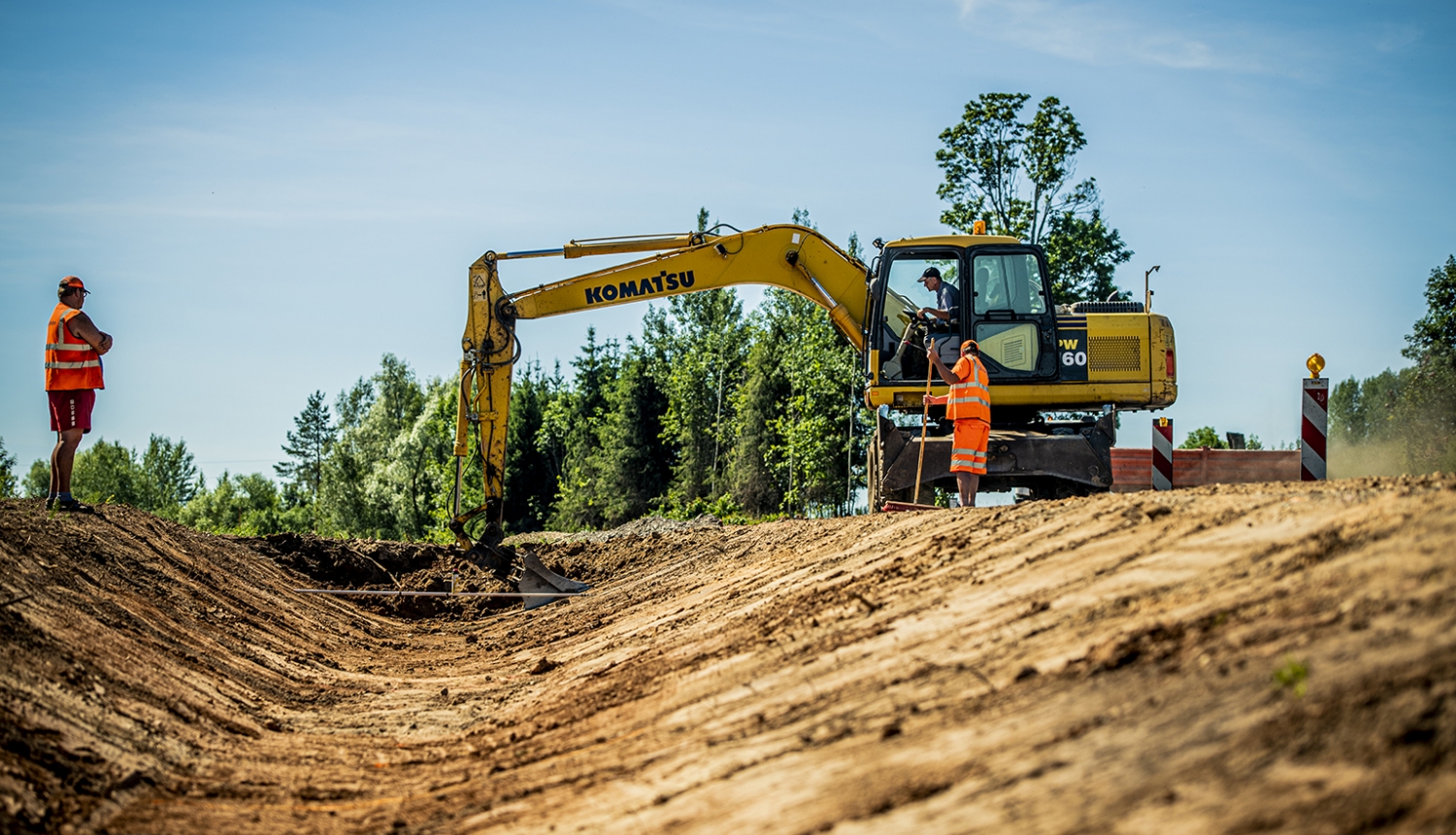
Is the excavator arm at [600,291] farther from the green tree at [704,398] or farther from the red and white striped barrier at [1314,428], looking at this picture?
the green tree at [704,398]

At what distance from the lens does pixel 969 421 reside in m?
11.6

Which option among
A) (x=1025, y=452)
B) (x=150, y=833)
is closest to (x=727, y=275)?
(x=1025, y=452)

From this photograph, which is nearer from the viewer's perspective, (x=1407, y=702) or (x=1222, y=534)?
(x=1407, y=702)

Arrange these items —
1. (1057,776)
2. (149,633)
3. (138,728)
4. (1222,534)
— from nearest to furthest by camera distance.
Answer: (1057,776), (1222,534), (138,728), (149,633)

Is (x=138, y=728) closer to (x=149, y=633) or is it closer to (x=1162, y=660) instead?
(x=149, y=633)

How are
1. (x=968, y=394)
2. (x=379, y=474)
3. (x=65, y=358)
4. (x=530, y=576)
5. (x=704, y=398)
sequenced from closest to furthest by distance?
1. (x=65, y=358)
2. (x=968, y=394)
3. (x=530, y=576)
4. (x=704, y=398)
5. (x=379, y=474)

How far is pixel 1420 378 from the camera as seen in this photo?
24.3m

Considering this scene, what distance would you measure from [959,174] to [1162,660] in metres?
30.1

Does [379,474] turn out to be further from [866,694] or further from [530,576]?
[866,694]

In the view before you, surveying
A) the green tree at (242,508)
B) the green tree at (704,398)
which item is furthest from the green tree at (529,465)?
the green tree at (242,508)

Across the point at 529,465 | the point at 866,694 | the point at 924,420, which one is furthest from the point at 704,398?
the point at 866,694

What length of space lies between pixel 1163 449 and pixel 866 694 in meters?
10.1

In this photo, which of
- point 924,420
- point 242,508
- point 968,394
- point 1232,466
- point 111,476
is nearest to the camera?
point 968,394

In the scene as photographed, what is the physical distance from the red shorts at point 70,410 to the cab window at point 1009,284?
9305mm
